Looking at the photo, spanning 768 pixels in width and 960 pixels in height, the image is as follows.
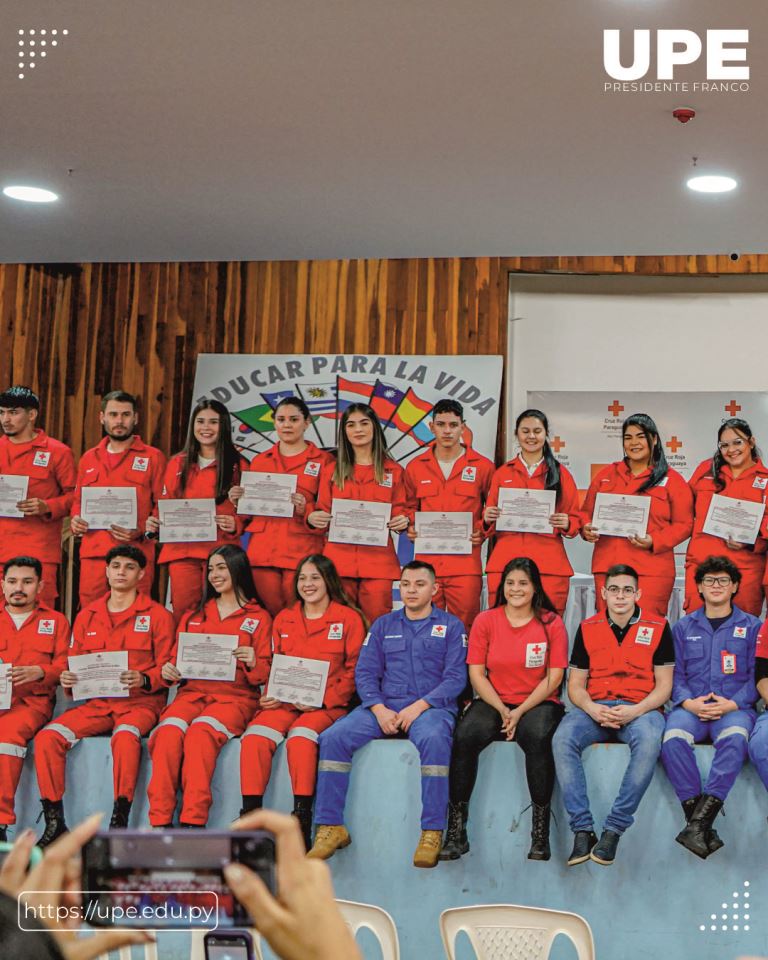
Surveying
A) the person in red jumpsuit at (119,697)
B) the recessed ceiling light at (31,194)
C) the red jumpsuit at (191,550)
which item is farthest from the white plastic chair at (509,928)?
the recessed ceiling light at (31,194)

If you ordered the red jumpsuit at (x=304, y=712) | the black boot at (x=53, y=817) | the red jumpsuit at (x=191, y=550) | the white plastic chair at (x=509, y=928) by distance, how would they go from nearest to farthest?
1. the white plastic chair at (x=509, y=928)
2. the red jumpsuit at (x=304, y=712)
3. the black boot at (x=53, y=817)
4. the red jumpsuit at (x=191, y=550)

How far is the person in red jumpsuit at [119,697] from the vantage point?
19.8 ft

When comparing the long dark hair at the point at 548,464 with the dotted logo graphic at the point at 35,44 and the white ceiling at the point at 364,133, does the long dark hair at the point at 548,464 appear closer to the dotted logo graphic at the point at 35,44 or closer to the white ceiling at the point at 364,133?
the white ceiling at the point at 364,133

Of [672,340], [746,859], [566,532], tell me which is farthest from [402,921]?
[672,340]

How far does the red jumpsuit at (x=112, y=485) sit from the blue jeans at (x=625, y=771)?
2563 mm

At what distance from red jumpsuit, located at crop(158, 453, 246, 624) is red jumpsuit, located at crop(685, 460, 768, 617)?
248cm

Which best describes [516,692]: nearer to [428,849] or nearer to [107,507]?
[428,849]

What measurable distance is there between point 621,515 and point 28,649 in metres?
3.22

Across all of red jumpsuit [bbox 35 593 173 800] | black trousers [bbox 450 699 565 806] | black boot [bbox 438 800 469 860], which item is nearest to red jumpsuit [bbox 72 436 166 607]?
red jumpsuit [bbox 35 593 173 800]

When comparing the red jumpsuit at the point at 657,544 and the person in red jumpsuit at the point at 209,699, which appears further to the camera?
the red jumpsuit at the point at 657,544

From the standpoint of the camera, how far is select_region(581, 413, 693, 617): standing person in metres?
6.46

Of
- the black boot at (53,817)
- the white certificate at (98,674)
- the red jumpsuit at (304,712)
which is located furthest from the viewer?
the white certificate at (98,674)

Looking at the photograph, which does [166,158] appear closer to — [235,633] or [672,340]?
[235,633]

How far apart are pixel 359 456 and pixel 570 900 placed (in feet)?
8.47
